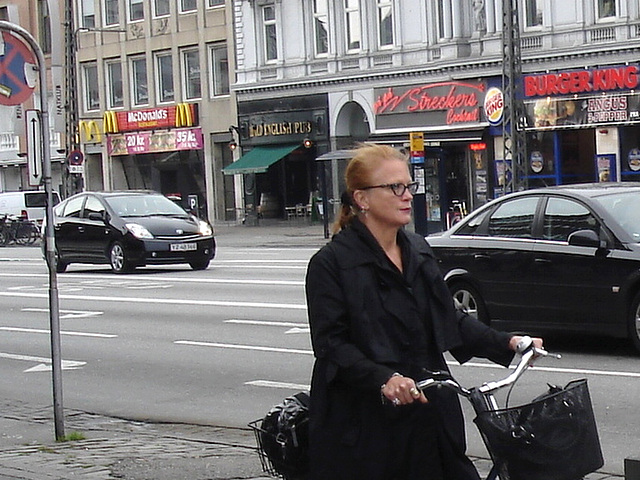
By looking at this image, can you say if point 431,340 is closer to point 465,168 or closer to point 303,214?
point 465,168

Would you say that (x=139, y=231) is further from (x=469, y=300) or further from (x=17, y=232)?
(x=17, y=232)

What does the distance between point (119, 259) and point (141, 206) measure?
1.25 meters

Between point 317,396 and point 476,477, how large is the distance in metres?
0.60

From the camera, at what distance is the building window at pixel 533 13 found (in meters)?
38.9

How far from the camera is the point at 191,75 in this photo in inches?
2025

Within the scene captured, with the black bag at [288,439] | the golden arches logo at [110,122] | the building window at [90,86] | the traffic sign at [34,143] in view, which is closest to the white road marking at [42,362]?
the traffic sign at [34,143]

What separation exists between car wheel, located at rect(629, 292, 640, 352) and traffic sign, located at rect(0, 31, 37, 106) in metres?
5.33

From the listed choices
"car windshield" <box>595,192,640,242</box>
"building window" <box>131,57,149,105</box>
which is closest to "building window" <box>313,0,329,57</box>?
"building window" <box>131,57,149,105</box>

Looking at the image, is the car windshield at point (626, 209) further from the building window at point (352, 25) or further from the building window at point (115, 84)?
the building window at point (115, 84)

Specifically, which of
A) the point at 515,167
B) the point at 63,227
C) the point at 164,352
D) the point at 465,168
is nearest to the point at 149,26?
the point at 465,168

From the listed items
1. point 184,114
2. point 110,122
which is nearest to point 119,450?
point 184,114

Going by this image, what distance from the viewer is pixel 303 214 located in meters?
47.1

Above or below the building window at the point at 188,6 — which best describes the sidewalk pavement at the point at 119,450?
below

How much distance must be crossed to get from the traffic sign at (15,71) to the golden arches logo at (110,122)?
44.9 metres
